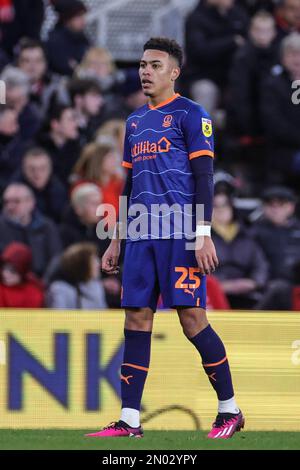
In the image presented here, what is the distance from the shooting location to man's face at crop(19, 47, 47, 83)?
1261 cm

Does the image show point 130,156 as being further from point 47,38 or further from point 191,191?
point 47,38

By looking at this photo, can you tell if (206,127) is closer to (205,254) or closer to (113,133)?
(205,254)

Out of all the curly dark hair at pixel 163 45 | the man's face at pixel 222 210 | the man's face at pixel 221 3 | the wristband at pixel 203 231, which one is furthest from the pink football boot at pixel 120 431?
the man's face at pixel 221 3

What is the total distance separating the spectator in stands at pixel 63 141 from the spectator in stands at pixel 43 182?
0.83ft

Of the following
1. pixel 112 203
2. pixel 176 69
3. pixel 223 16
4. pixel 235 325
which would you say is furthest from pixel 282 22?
pixel 176 69

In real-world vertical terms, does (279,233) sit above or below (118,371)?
above

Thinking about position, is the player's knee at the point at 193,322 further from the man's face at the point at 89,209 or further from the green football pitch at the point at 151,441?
the man's face at the point at 89,209

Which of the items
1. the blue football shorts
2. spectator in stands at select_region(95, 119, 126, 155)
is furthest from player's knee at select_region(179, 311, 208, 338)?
spectator in stands at select_region(95, 119, 126, 155)

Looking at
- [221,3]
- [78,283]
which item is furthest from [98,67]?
[78,283]

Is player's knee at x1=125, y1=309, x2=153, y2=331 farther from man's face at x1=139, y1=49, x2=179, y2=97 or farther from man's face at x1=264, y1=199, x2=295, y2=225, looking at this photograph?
man's face at x1=264, y1=199, x2=295, y2=225

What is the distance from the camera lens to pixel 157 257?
22.3 ft

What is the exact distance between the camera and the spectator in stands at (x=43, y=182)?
1174 cm

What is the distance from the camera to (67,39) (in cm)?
1338

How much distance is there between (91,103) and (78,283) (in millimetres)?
2568
